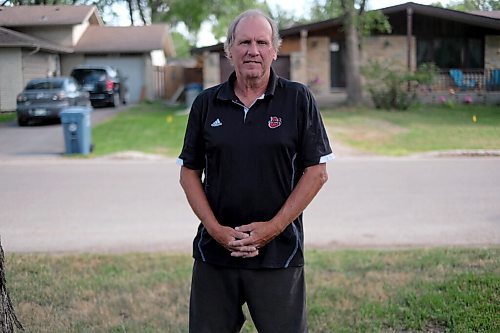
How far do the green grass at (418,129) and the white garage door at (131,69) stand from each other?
3292mm

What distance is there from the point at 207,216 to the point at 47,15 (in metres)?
2.48

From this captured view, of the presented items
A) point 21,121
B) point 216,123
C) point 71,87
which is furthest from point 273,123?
point 71,87

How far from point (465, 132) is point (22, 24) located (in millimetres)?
4322

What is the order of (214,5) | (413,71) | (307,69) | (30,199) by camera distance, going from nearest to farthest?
(30,199)
(413,71)
(214,5)
(307,69)

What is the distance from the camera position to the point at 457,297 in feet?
15.9

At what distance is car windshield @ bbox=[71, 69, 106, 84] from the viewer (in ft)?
18.9

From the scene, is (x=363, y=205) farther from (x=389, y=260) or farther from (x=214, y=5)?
→ (x=214, y=5)

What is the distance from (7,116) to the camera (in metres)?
4.74

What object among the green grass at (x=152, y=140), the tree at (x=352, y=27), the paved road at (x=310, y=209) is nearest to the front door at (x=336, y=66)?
the tree at (x=352, y=27)

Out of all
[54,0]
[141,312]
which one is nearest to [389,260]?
[141,312]

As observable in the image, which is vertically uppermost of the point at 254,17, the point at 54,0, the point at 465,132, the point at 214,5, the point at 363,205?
the point at 214,5

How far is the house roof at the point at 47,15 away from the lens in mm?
4539

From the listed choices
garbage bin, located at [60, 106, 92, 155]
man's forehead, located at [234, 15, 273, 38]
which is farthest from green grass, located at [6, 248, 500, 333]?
garbage bin, located at [60, 106, 92, 155]

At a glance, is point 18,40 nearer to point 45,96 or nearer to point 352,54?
point 45,96
